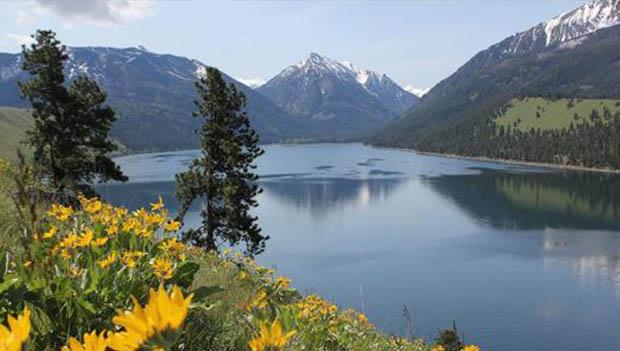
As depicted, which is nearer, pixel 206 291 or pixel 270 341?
pixel 270 341

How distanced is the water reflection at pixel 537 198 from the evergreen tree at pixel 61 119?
73.6 meters

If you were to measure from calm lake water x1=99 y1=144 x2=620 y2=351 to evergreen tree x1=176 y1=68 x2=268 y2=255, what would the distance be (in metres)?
4.21

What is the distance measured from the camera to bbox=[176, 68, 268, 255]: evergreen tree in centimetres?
3158

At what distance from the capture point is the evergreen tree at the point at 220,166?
104 feet

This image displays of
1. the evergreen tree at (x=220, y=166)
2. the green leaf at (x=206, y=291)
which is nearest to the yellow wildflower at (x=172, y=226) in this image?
the green leaf at (x=206, y=291)

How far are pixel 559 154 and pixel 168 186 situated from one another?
5559 inches

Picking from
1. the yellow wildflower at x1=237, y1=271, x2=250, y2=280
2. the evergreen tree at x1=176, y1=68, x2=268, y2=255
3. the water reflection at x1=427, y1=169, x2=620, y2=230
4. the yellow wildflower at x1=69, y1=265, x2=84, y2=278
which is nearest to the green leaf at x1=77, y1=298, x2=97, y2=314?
the yellow wildflower at x1=69, y1=265, x2=84, y2=278

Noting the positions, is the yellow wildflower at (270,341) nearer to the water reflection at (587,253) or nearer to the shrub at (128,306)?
the shrub at (128,306)

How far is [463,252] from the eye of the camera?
229 feet

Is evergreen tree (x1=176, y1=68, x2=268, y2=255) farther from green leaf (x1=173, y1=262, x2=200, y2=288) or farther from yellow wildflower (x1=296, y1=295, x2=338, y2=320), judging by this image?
green leaf (x1=173, y1=262, x2=200, y2=288)

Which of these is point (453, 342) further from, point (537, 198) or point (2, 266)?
point (537, 198)

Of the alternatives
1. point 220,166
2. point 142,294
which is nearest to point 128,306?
point 142,294

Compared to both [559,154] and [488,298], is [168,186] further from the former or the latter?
[559,154]

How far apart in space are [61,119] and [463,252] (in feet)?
178
